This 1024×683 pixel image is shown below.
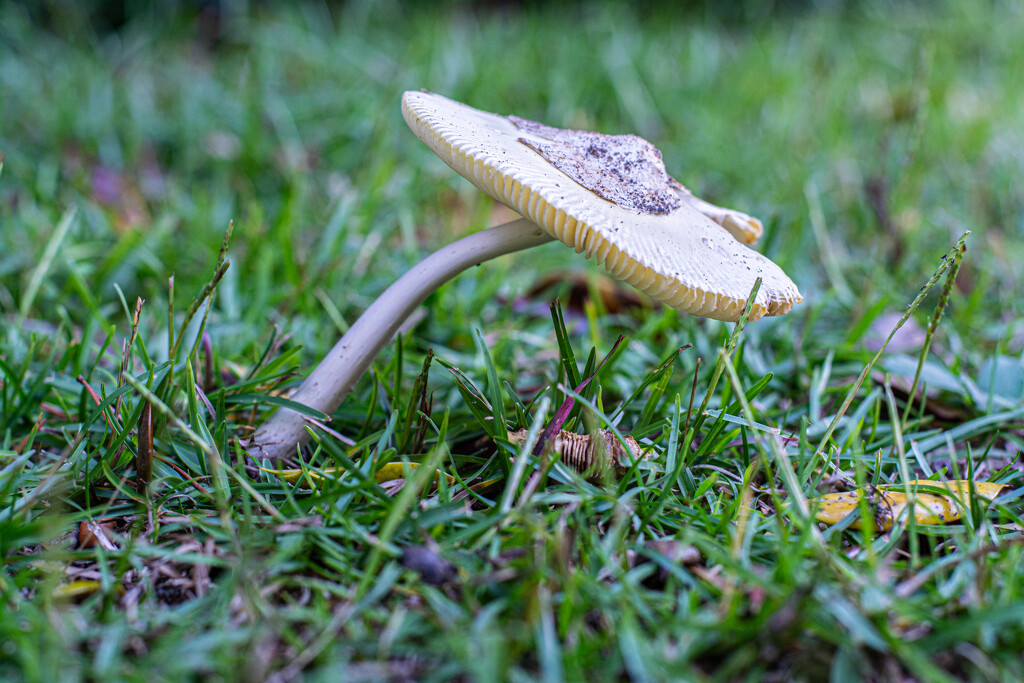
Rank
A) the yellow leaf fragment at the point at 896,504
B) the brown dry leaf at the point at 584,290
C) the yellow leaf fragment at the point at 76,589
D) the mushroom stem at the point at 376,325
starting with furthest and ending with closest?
the brown dry leaf at the point at 584,290 → the mushroom stem at the point at 376,325 → the yellow leaf fragment at the point at 896,504 → the yellow leaf fragment at the point at 76,589

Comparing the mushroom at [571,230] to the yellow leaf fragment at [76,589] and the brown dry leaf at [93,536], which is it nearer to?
the brown dry leaf at [93,536]

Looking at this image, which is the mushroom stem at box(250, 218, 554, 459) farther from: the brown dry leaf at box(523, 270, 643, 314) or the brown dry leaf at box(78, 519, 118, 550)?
the brown dry leaf at box(523, 270, 643, 314)

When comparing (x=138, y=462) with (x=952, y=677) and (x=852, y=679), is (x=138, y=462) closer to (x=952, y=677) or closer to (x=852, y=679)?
(x=852, y=679)

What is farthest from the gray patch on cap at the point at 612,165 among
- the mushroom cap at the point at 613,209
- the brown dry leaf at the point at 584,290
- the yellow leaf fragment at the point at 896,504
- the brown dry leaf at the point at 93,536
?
the brown dry leaf at the point at 93,536

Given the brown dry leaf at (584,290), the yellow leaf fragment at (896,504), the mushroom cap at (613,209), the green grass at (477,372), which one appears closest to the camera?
the green grass at (477,372)

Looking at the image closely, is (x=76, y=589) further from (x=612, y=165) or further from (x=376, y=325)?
(x=612, y=165)

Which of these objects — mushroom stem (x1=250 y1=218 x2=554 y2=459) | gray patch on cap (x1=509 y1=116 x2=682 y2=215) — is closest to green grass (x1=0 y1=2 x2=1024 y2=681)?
mushroom stem (x1=250 y1=218 x2=554 y2=459)

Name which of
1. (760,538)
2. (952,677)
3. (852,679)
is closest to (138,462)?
(760,538)

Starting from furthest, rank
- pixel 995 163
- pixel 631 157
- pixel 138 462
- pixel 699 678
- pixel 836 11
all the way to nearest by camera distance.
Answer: pixel 836 11
pixel 995 163
pixel 631 157
pixel 138 462
pixel 699 678
